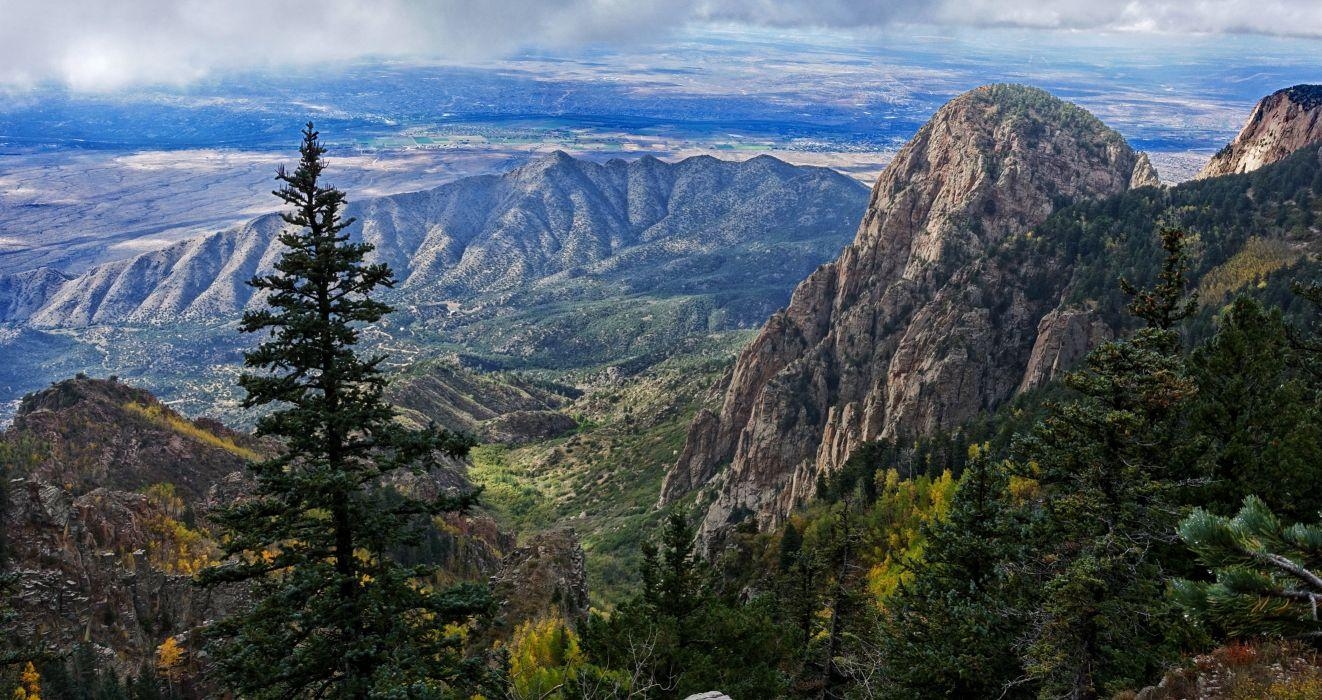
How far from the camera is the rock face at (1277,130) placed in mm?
125562

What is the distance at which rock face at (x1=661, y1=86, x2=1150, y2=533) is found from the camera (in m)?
107

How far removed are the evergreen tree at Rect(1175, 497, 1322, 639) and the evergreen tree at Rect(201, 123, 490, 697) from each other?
14.6m

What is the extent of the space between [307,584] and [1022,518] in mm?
21228

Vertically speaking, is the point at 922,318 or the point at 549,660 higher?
the point at 922,318

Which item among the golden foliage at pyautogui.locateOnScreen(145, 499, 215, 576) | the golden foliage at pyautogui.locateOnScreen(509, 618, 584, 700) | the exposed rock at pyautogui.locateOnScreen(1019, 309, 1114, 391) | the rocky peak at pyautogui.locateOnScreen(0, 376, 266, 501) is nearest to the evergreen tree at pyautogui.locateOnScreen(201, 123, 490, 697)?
the golden foliage at pyautogui.locateOnScreen(509, 618, 584, 700)

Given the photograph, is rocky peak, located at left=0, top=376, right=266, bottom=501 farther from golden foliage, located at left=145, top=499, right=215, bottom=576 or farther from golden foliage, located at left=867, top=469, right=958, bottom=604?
golden foliage, located at left=867, top=469, right=958, bottom=604

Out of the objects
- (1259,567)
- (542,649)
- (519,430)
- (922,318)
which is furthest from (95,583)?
(519,430)

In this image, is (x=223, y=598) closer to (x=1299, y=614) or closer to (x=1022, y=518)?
(x=1022, y=518)

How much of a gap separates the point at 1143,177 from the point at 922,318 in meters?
55.6

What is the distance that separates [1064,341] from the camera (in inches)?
3861

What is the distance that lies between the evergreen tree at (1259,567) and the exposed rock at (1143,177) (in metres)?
144

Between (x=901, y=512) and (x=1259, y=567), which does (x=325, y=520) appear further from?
(x=901, y=512)

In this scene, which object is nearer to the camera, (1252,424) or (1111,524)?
(1111,524)

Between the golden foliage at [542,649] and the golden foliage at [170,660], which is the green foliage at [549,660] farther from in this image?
the golden foliage at [170,660]
